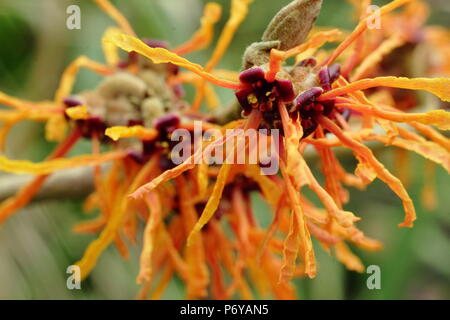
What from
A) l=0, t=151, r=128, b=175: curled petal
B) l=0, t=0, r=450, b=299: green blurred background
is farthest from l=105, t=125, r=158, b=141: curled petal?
l=0, t=0, r=450, b=299: green blurred background

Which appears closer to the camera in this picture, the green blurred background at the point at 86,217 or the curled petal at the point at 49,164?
the curled petal at the point at 49,164

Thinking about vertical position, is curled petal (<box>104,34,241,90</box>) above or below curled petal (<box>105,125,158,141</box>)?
above

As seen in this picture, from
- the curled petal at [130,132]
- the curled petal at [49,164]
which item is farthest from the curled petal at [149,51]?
the curled petal at [49,164]

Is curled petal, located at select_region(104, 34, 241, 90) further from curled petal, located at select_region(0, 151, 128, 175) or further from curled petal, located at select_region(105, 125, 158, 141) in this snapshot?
curled petal, located at select_region(0, 151, 128, 175)

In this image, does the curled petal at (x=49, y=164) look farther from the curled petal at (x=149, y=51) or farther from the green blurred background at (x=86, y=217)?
the green blurred background at (x=86, y=217)

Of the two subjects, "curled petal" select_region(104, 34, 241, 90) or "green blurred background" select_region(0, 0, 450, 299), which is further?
"green blurred background" select_region(0, 0, 450, 299)

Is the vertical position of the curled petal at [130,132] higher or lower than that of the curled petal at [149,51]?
lower

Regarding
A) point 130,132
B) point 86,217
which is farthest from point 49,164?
point 86,217

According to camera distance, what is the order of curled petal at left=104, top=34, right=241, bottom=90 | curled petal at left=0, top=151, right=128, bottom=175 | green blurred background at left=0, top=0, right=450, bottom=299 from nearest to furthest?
curled petal at left=104, top=34, right=241, bottom=90, curled petal at left=0, top=151, right=128, bottom=175, green blurred background at left=0, top=0, right=450, bottom=299

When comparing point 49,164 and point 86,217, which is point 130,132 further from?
point 86,217
